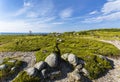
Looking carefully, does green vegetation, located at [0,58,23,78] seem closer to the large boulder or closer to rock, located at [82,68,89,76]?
the large boulder

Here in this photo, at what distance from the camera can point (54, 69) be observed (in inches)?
1452

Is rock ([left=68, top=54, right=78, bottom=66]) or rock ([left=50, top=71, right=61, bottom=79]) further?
rock ([left=68, top=54, right=78, bottom=66])

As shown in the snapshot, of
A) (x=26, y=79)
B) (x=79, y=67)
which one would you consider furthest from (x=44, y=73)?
(x=79, y=67)

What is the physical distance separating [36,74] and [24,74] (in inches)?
99.4

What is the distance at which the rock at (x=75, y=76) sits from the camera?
32875 millimetres

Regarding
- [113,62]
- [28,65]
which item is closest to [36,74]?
[28,65]

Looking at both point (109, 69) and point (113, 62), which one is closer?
point (109, 69)

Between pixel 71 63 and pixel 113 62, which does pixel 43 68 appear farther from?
pixel 113 62

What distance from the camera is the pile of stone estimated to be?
3384 cm

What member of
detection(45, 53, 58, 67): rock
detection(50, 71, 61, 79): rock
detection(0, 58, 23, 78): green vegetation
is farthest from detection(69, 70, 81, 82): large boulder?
detection(0, 58, 23, 78): green vegetation

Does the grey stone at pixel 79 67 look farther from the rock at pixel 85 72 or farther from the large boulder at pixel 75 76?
the large boulder at pixel 75 76

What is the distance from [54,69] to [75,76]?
572 cm

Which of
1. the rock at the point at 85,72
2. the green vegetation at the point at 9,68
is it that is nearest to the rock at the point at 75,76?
the rock at the point at 85,72

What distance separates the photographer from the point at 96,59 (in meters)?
41.9
